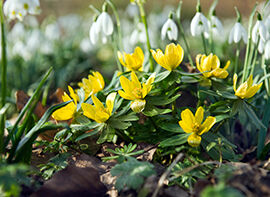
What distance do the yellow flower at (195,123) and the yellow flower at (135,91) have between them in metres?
0.19

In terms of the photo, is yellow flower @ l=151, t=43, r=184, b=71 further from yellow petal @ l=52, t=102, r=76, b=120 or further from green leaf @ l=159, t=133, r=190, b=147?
yellow petal @ l=52, t=102, r=76, b=120

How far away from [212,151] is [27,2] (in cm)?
124

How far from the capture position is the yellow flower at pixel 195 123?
3.88 feet

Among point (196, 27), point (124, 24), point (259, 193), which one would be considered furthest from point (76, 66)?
point (259, 193)

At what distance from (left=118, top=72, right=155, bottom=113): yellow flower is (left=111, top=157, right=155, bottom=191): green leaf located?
10.7 inches

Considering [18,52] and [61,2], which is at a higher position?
[61,2]

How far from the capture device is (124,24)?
5.37 meters

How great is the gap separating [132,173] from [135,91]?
396 mm

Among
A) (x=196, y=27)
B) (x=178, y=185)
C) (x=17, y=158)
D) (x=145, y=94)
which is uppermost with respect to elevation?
(x=196, y=27)

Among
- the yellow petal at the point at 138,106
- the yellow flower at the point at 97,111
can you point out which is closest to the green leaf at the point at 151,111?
the yellow petal at the point at 138,106

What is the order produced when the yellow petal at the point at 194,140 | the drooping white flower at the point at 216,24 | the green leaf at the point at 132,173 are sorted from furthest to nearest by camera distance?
the drooping white flower at the point at 216,24 < the yellow petal at the point at 194,140 < the green leaf at the point at 132,173

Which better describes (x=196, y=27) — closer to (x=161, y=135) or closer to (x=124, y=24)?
(x=161, y=135)

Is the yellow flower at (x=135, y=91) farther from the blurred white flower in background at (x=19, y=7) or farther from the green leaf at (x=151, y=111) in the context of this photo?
the blurred white flower in background at (x=19, y=7)

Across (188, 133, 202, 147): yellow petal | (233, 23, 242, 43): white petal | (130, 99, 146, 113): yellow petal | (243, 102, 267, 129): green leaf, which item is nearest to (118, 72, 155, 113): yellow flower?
(130, 99, 146, 113): yellow petal
